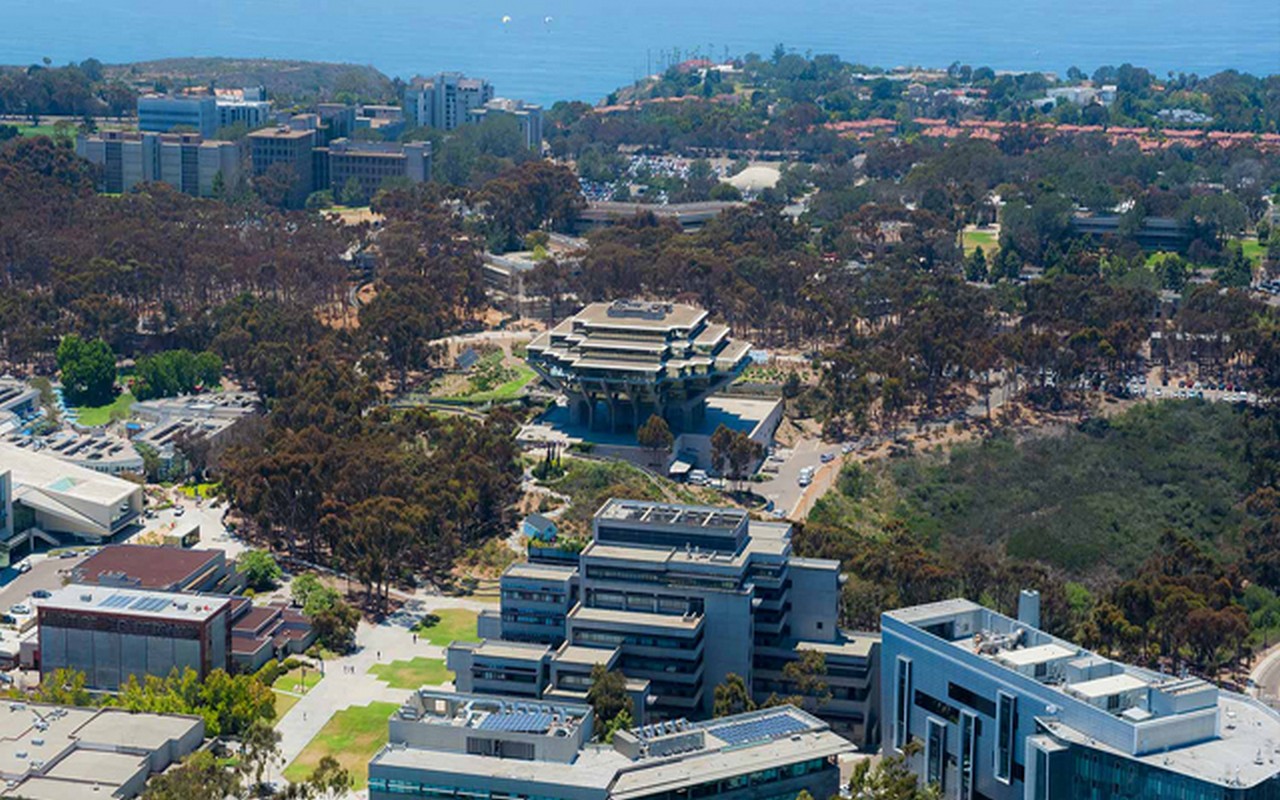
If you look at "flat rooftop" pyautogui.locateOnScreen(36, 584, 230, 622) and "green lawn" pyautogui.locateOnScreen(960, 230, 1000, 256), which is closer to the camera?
"flat rooftop" pyautogui.locateOnScreen(36, 584, 230, 622)

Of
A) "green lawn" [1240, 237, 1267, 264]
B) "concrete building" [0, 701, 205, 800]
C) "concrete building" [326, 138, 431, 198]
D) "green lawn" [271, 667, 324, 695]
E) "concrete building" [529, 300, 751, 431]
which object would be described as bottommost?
"green lawn" [271, 667, 324, 695]

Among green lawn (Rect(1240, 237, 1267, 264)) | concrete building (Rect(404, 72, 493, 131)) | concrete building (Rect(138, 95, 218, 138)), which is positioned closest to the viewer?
green lawn (Rect(1240, 237, 1267, 264))

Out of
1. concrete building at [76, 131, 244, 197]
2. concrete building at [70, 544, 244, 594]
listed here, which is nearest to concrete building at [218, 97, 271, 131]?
concrete building at [76, 131, 244, 197]

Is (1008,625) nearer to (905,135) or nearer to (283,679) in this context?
(283,679)

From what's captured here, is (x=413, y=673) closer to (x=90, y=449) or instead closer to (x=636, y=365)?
(x=636, y=365)

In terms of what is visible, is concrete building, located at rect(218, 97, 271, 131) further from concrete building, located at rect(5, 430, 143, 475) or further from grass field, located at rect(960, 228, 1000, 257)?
concrete building, located at rect(5, 430, 143, 475)

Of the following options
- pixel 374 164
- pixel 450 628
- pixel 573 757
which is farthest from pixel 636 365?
pixel 374 164
